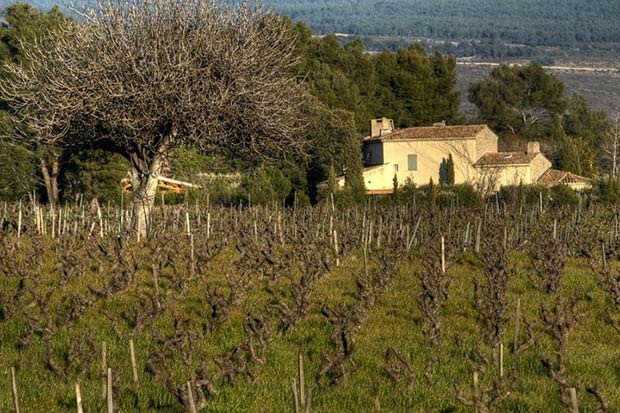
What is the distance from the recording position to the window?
229 ft

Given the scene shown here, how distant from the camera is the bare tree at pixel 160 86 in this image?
98.2 feet

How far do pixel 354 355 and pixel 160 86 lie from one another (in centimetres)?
1583

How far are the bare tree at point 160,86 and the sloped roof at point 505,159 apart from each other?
34825 millimetres

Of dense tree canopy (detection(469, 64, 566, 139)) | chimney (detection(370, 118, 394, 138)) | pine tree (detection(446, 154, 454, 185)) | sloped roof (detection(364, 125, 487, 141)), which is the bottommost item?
pine tree (detection(446, 154, 454, 185))

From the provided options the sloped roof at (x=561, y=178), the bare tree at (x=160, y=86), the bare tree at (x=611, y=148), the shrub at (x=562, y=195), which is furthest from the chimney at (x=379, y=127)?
the bare tree at (x=160, y=86)

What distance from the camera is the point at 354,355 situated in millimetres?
15156

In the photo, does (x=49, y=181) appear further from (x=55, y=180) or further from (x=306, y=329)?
(x=306, y=329)

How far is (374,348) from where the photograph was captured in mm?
15695

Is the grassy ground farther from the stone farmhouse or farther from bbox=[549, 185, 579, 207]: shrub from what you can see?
the stone farmhouse

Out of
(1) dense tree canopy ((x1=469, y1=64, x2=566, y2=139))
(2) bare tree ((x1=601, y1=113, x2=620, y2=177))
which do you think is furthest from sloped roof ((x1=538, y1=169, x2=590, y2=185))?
(1) dense tree canopy ((x1=469, y1=64, x2=566, y2=139))

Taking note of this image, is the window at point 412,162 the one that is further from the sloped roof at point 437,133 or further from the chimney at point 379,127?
the chimney at point 379,127

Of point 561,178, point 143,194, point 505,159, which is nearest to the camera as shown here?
point 143,194

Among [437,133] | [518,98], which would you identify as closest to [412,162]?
[437,133]

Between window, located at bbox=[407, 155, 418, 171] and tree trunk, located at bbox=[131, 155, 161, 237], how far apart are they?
3888 cm
